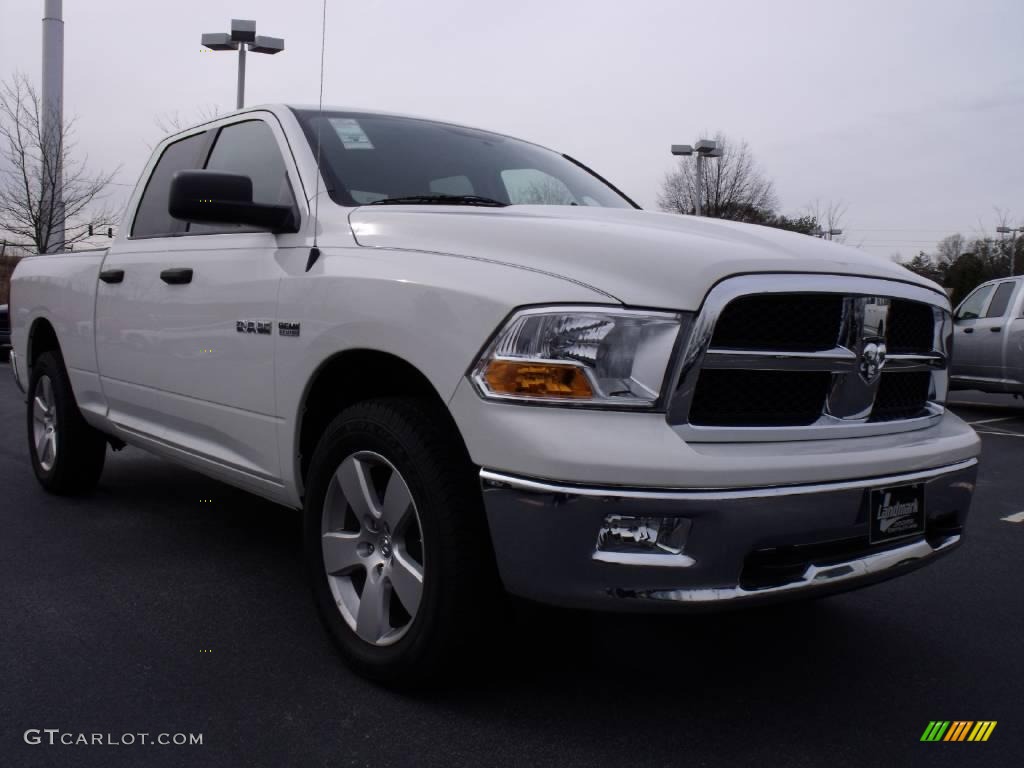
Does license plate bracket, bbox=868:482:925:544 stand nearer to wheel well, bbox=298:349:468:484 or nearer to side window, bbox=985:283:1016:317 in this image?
wheel well, bbox=298:349:468:484

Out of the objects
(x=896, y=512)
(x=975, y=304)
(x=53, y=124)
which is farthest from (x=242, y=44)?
(x=896, y=512)

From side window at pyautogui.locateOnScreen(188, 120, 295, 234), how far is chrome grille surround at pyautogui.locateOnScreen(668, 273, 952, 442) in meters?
1.66

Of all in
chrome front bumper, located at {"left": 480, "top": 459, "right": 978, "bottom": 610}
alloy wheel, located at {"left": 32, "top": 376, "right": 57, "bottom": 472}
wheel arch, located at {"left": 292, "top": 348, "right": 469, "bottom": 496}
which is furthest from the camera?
alloy wheel, located at {"left": 32, "top": 376, "right": 57, "bottom": 472}

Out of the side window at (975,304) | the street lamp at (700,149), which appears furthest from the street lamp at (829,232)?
the side window at (975,304)

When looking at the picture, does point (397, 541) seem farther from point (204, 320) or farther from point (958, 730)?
point (958, 730)

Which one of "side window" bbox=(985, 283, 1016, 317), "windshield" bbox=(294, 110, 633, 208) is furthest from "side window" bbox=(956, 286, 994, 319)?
"windshield" bbox=(294, 110, 633, 208)

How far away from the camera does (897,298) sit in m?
2.67

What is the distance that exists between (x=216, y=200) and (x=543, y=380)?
140 cm

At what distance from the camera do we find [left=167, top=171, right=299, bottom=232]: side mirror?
9.99 feet

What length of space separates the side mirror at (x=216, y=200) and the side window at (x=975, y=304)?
1053 cm

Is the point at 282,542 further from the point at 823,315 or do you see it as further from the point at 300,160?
the point at 823,315

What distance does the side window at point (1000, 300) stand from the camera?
36.5 ft

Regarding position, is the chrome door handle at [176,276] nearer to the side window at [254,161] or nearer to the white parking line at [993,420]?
the side window at [254,161]

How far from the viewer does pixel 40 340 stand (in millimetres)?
5359
